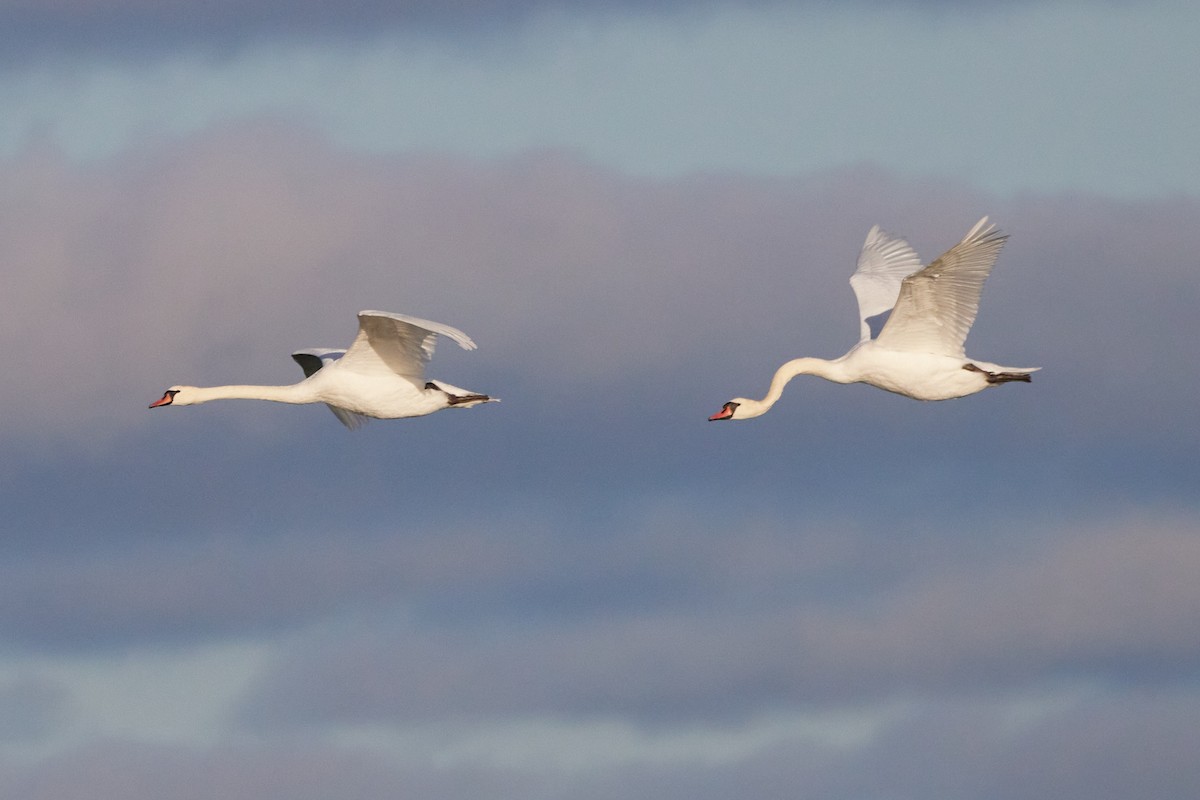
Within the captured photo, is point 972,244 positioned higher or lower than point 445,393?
higher

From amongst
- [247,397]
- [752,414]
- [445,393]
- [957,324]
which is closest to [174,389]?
[247,397]

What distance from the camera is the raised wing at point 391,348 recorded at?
4650 cm

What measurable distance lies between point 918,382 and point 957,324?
1149 millimetres

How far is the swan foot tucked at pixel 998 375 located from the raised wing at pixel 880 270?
Answer: 4343 mm

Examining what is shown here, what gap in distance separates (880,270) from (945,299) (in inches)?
282

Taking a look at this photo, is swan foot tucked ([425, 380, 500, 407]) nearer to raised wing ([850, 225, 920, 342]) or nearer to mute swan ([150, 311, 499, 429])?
mute swan ([150, 311, 499, 429])

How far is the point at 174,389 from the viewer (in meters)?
50.1

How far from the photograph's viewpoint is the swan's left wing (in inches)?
1984

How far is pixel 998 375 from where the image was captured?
46.9 meters

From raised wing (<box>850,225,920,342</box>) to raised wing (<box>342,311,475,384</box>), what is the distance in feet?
27.3

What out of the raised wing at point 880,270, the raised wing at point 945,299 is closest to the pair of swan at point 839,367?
the raised wing at point 945,299

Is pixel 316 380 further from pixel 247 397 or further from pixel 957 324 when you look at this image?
pixel 957 324

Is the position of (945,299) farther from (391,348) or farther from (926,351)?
(391,348)

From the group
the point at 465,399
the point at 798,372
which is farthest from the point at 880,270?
the point at 465,399
